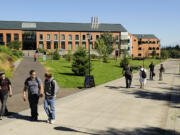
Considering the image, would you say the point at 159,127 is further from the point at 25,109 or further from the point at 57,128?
the point at 25,109

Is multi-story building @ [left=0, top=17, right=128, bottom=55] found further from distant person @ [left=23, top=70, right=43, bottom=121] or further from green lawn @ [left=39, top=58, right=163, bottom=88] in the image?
distant person @ [left=23, top=70, right=43, bottom=121]

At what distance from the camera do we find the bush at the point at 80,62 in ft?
76.1

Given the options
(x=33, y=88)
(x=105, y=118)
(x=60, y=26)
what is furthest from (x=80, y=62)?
(x=60, y=26)

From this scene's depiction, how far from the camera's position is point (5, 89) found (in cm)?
804

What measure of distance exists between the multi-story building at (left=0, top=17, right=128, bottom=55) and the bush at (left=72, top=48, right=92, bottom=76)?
159 ft

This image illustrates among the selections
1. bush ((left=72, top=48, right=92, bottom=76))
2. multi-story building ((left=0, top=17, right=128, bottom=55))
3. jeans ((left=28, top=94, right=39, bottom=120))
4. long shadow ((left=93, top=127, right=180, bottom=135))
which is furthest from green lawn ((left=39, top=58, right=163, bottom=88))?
multi-story building ((left=0, top=17, right=128, bottom=55))

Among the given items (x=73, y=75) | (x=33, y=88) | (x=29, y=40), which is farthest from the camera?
(x=29, y=40)

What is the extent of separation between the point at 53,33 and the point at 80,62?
2111 inches

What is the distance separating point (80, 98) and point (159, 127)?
5.51 metres

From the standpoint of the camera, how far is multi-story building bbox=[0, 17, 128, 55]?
7175cm

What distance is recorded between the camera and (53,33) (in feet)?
245

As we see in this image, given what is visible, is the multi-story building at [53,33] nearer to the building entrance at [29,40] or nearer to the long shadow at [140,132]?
the building entrance at [29,40]

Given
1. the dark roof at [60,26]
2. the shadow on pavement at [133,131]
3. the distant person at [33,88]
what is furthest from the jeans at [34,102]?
the dark roof at [60,26]

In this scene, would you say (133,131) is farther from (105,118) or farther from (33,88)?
(33,88)
